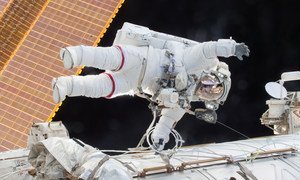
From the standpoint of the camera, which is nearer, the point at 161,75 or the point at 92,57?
the point at 92,57

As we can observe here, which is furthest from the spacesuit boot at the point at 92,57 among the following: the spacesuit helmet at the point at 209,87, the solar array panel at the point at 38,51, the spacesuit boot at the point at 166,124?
the solar array panel at the point at 38,51

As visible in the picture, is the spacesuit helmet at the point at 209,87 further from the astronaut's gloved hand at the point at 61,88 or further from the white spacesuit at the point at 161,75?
the astronaut's gloved hand at the point at 61,88

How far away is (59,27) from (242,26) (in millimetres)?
2741

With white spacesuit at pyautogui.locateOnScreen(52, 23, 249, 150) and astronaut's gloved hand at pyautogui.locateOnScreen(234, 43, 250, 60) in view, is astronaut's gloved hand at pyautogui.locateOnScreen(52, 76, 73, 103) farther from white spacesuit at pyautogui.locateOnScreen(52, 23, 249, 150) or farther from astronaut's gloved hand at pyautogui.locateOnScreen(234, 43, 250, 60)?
astronaut's gloved hand at pyautogui.locateOnScreen(234, 43, 250, 60)

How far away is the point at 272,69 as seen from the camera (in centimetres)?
702

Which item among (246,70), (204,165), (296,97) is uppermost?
(246,70)

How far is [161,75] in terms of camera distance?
373 centimetres

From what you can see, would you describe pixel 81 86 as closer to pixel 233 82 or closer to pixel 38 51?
pixel 233 82

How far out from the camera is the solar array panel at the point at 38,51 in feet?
22.3

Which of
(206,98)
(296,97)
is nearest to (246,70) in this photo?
(296,97)

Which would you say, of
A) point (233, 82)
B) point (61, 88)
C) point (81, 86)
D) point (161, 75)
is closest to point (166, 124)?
point (161, 75)

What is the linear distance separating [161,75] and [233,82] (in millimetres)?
3424

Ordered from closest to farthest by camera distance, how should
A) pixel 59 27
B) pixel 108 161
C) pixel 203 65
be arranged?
pixel 108 161, pixel 203 65, pixel 59 27

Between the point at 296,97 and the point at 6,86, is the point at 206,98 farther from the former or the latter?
the point at 6,86
